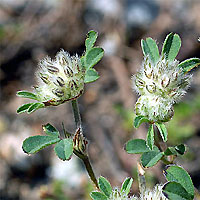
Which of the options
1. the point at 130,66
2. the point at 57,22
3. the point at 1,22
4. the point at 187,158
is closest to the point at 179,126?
the point at 187,158

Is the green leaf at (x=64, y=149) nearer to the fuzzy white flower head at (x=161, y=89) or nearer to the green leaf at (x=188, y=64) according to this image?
the fuzzy white flower head at (x=161, y=89)

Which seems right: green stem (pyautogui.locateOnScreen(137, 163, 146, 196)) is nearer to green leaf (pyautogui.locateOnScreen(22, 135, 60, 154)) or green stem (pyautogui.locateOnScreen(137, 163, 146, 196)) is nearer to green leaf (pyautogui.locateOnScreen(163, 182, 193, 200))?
green leaf (pyautogui.locateOnScreen(163, 182, 193, 200))

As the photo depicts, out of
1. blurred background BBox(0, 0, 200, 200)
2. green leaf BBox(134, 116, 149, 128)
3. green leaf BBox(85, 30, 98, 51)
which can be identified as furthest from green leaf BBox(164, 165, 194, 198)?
blurred background BBox(0, 0, 200, 200)

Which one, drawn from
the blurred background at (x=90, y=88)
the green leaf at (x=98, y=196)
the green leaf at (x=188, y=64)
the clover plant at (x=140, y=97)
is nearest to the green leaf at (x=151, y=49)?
the clover plant at (x=140, y=97)

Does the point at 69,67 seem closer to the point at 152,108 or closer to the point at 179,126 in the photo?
the point at 152,108

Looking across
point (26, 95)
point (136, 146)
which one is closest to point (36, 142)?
point (26, 95)

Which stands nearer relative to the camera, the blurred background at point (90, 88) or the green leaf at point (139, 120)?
the green leaf at point (139, 120)
